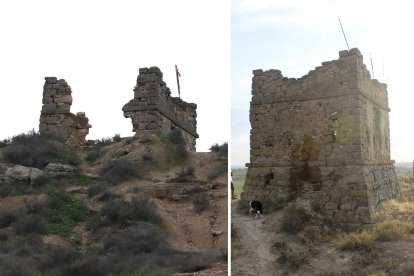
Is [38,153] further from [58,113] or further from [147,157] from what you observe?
[147,157]

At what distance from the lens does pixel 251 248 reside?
358 inches

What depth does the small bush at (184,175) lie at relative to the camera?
435 inches

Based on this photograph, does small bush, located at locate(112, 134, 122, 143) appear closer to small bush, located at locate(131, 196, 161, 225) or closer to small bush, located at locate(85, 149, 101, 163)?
small bush, located at locate(85, 149, 101, 163)

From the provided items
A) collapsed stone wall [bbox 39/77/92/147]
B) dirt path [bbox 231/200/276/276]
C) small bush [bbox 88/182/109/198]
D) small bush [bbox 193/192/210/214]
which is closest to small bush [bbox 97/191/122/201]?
small bush [bbox 88/182/109/198]

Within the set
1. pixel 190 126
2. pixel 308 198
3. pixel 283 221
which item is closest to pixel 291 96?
pixel 308 198

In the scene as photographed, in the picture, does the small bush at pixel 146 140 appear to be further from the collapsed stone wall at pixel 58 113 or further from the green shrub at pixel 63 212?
the green shrub at pixel 63 212

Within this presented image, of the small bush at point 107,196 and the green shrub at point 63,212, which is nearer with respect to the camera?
the green shrub at point 63,212

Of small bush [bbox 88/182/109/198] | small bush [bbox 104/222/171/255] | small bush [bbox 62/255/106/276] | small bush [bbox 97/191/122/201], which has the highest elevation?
small bush [bbox 88/182/109/198]

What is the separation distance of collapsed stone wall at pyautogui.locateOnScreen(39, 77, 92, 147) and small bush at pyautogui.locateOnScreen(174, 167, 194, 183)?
4.93m

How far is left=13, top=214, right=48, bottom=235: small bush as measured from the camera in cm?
766

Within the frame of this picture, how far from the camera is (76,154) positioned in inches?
527

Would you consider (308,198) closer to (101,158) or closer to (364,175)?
(364,175)

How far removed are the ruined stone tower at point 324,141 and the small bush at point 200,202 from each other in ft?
7.77

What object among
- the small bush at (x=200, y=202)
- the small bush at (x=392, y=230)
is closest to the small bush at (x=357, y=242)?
the small bush at (x=392, y=230)
